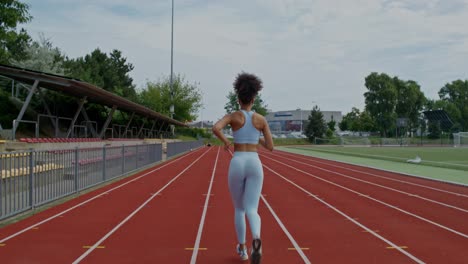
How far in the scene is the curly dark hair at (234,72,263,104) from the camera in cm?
521

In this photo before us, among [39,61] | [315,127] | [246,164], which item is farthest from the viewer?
[315,127]

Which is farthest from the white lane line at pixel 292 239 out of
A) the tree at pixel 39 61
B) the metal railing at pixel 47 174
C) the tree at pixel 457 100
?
the tree at pixel 457 100

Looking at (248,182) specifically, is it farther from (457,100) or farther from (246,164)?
(457,100)

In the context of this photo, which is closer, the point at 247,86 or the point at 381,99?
the point at 247,86

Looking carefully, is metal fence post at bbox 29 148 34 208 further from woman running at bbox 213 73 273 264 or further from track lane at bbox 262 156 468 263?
track lane at bbox 262 156 468 263

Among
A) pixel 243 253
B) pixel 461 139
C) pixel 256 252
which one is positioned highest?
pixel 461 139

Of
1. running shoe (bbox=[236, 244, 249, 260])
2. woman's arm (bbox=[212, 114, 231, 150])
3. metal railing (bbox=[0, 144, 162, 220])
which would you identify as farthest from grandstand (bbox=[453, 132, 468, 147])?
woman's arm (bbox=[212, 114, 231, 150])

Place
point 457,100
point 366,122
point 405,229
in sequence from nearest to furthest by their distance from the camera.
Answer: point 405,229 → point 366,122 → point 457,100

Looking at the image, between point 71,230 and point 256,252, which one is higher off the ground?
point 256,252

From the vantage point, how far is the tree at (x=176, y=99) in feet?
237

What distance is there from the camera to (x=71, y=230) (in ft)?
24.0

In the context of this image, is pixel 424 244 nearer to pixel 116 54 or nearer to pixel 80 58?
pixel 80 58

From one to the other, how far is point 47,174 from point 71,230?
2.82 m

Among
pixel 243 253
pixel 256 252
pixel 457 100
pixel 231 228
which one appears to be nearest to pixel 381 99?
pixel 457 100
